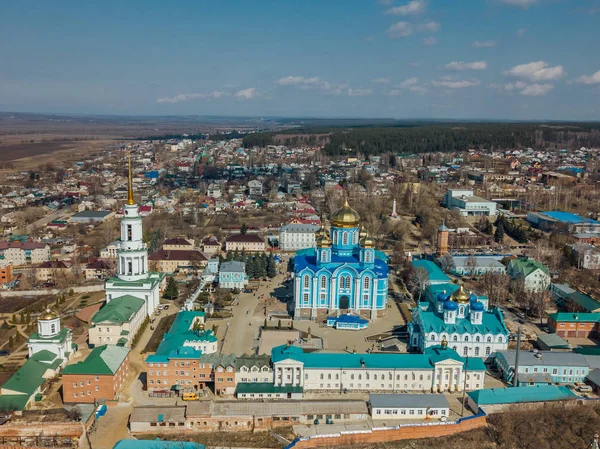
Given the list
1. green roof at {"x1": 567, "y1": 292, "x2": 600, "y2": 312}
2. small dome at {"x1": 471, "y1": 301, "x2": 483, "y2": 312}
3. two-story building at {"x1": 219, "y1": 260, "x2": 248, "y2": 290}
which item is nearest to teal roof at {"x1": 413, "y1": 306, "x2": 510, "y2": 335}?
small dome at {"x1": 471, "y1": 301, "x2": 483, "y2": 312}

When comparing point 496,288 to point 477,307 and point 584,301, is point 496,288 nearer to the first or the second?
point 584,301

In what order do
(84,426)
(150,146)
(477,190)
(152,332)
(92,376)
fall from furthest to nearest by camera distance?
(150,146)
(477,190)
(152,332)
(92,376)
(84,426)

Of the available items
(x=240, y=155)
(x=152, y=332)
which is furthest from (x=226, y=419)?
(x=240, y=155)

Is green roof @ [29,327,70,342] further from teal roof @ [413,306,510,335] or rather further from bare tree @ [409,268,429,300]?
bare tree @ [409,268,429,300]

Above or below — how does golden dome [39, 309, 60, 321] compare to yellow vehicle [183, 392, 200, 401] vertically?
above

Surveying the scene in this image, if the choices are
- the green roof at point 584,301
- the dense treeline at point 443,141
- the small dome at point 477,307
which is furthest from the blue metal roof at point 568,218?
the dense treeline at point 443,141

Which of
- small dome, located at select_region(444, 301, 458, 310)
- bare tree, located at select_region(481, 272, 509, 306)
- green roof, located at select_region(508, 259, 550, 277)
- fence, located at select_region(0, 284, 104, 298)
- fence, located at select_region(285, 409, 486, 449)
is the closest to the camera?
fence, located at select_region(285, 409, 486, 449)

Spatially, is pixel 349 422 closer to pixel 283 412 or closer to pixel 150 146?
pixel 283 412

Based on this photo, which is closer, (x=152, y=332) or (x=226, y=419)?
(x=226, y=419)
